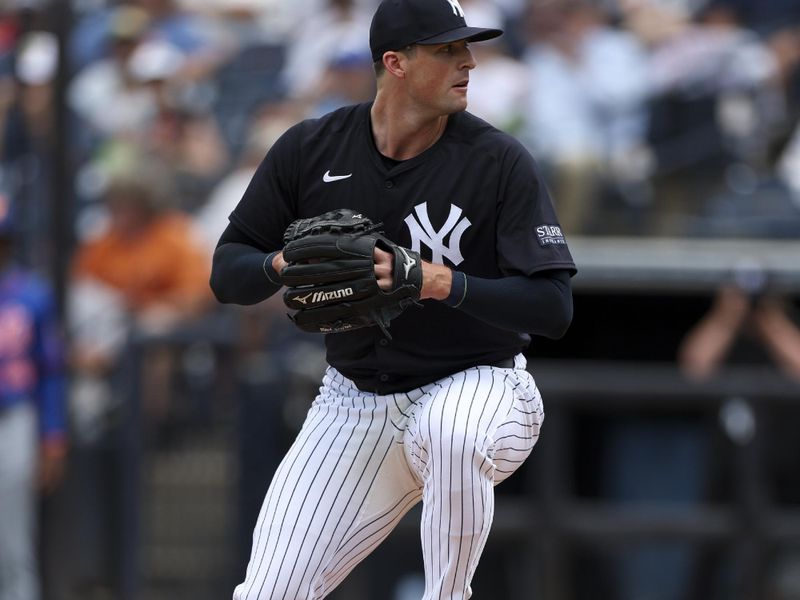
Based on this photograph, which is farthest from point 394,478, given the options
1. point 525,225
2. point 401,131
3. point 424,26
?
point 424,26

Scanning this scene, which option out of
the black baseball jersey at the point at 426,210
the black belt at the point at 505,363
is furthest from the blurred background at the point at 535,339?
the black baseball jersey at the point at 426,210

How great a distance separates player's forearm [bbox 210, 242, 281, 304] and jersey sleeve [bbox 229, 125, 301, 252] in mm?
63

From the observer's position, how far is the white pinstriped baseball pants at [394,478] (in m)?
3.51

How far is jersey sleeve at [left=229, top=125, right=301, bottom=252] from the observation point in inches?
147

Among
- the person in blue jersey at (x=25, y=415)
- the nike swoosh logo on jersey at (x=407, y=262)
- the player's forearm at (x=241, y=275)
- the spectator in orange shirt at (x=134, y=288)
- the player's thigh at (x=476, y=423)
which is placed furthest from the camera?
the spectator in orange shirt at (x=134, y=288)

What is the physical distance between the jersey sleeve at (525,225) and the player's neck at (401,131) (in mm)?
214

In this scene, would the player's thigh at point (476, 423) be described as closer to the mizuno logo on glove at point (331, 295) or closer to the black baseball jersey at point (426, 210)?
the black baseball jersey at point (426, 210)

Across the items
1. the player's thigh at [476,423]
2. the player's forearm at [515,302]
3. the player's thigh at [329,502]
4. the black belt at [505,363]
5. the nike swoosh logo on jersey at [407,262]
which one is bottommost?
the player's thigh at [329,502]

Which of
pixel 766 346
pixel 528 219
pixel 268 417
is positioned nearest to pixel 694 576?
pixel 766 346

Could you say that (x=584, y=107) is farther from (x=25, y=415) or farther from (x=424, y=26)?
(x=424, y=26)

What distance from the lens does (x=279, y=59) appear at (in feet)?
29.5

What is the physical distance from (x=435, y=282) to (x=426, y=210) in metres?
0.28

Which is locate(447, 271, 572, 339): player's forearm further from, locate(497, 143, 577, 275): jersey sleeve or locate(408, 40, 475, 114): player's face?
locate(408, 40, 475, 114): player's face

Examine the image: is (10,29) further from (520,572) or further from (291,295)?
(291,295)
